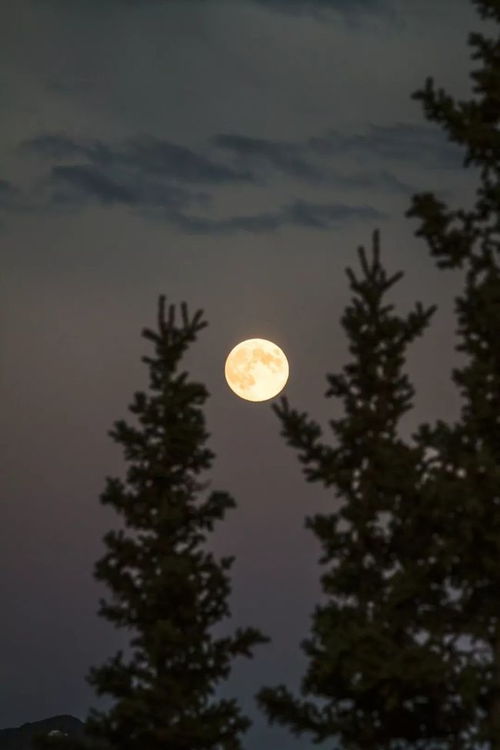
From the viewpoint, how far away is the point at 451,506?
3123 cm

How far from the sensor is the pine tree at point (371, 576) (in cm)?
3117

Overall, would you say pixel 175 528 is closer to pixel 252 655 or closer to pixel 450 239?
pixel 252 655

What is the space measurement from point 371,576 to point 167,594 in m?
4.97

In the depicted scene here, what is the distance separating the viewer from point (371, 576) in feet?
109

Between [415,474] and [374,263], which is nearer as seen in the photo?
[415,474]

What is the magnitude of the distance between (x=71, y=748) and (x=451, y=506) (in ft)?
35.0

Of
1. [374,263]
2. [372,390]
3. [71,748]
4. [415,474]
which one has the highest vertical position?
[374,263]

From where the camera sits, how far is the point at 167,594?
3550 cm

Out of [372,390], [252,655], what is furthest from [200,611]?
[372,390]

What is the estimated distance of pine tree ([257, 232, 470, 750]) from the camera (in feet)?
102

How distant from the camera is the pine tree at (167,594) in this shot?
35.1m

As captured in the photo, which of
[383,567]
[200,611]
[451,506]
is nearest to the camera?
[451,506]

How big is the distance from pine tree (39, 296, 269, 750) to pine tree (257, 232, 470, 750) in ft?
7.34

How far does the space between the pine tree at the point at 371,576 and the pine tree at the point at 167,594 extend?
224 cm
